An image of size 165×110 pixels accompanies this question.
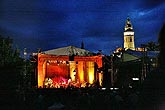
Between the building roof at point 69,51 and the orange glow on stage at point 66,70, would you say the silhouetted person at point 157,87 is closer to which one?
the orange glow on stage at point 66,70

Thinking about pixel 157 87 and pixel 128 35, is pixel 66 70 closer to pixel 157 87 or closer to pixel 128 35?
pixel 157 87

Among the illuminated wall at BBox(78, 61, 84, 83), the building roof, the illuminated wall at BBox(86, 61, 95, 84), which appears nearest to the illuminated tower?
the illuminated wall at BBox(86, 61, 95, 84)

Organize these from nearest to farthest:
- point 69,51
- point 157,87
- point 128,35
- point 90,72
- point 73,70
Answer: point 157,87 → point 69,51 → point 73,70 → point 90,72 → point 128,35

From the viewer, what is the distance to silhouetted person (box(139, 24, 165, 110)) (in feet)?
10.9

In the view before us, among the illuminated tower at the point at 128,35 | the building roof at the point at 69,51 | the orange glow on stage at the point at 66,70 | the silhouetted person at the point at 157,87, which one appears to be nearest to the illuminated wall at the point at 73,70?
the orange glow on stage at the point at 66,70

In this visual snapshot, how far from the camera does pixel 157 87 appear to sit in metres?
3.37

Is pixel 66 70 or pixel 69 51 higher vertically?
pixel 69 51

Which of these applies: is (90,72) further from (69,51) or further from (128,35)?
(128,35)

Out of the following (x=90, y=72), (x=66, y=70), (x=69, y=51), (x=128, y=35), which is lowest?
(x=90, y=72)

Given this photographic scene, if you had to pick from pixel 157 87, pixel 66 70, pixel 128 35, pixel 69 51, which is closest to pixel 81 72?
pixel 66 70

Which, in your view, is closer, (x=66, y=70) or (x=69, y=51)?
(x=69, y=51)

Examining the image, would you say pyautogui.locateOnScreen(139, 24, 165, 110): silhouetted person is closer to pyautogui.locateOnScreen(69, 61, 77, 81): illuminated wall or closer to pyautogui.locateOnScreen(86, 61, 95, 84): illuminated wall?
pyautogui.locateOnScreen(69, 61, 77, 81): illuminated wall

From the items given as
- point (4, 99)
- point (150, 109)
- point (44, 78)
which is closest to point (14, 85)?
point (4, 99)

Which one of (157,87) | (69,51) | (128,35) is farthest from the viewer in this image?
(128,35)
